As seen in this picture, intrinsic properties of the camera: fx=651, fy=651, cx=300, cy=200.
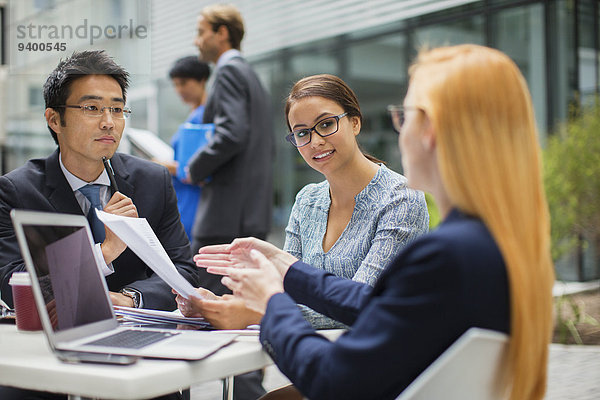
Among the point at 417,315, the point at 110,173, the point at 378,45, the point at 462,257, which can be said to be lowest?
the point at 417,315

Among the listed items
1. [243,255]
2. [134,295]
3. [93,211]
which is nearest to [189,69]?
[93,211]

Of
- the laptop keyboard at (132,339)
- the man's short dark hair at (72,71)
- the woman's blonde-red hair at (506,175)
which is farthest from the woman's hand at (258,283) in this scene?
the man's short dark hair at (72,71)

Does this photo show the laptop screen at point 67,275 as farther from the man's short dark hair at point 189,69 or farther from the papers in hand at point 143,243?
the man's short dark hair at point 189,69

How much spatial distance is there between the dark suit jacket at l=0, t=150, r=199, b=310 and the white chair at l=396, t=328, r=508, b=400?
4.03 ft

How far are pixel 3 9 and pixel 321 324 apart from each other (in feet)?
7.79

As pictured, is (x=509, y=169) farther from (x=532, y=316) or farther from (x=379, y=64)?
(x=379, y=64)

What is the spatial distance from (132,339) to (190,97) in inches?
121

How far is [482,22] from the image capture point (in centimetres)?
798

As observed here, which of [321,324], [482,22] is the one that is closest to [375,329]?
[321,324]

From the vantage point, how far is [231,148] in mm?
3682

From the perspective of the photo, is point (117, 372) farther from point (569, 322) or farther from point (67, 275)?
point (569, 322)

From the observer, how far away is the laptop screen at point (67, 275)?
4.67 feet

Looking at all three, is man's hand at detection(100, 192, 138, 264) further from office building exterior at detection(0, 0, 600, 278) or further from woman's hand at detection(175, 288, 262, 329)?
office building exterior at detection(0, 0, 600, 278)

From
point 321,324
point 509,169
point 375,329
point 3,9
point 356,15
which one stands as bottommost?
point 321,324
